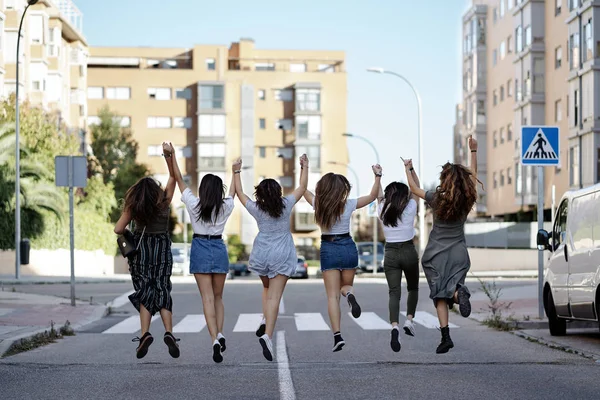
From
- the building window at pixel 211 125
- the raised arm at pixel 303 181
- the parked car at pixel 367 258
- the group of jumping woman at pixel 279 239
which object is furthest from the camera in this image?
the building window at pixel 211 125

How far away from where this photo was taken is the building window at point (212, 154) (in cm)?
9656

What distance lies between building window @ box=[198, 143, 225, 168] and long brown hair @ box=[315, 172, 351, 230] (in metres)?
84.9

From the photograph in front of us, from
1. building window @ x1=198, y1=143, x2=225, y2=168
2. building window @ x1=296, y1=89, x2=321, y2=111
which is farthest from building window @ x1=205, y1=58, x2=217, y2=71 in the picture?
building window @ x1=296, y1=89, x2=321, y2=111

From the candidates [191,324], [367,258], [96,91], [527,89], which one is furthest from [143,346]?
[96,91]

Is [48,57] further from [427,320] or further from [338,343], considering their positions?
[338,343]

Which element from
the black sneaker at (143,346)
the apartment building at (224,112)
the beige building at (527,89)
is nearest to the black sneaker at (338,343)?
the black sneaker at (143,346)

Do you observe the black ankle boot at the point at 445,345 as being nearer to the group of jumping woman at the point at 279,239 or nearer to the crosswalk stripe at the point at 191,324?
the group of jumping woman at the point at 279,239

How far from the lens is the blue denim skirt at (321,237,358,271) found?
39.3ft

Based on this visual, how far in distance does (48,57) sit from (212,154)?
1214 inches

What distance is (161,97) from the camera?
97.3 metres

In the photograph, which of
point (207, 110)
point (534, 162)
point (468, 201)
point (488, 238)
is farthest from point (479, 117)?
point (468, 201)

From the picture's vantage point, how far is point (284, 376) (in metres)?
10.7

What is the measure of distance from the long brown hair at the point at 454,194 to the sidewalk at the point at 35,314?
18.1ft

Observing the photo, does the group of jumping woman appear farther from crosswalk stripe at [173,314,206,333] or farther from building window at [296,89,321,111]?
building window at [296,89,321,111]
